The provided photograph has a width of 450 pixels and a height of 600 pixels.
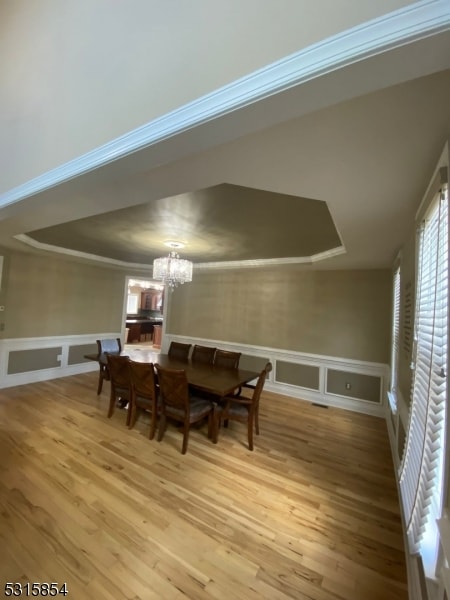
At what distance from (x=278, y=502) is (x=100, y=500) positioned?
139 cm

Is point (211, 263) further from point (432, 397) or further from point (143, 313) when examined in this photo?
point (143, 313)

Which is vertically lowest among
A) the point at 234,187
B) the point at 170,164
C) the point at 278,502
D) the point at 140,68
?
the point at 278,502

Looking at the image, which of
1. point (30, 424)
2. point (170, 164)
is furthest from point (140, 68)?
point (30, 424)

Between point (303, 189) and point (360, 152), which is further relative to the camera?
point (303, 189)

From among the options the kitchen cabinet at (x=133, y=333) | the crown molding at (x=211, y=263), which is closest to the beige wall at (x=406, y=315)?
the crown molding at (x=211, y=263)

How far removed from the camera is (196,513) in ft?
6.03

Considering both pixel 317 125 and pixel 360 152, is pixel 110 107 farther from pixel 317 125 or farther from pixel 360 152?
pixel 360 152

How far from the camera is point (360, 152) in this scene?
1.17 m

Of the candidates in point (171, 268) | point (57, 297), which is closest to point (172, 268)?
point (171, 268)

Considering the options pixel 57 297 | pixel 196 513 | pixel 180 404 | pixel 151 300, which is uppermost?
pixel 151 300

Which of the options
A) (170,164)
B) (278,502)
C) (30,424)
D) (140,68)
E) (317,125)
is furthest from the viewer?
(30,424)

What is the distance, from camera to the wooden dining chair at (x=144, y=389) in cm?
269

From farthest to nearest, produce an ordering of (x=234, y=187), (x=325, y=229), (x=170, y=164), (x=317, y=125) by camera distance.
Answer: (x=325, y=229)
(x=234, y=187)
(x=170, y=164)
(x=317, y=125)

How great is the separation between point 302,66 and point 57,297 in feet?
17.5
